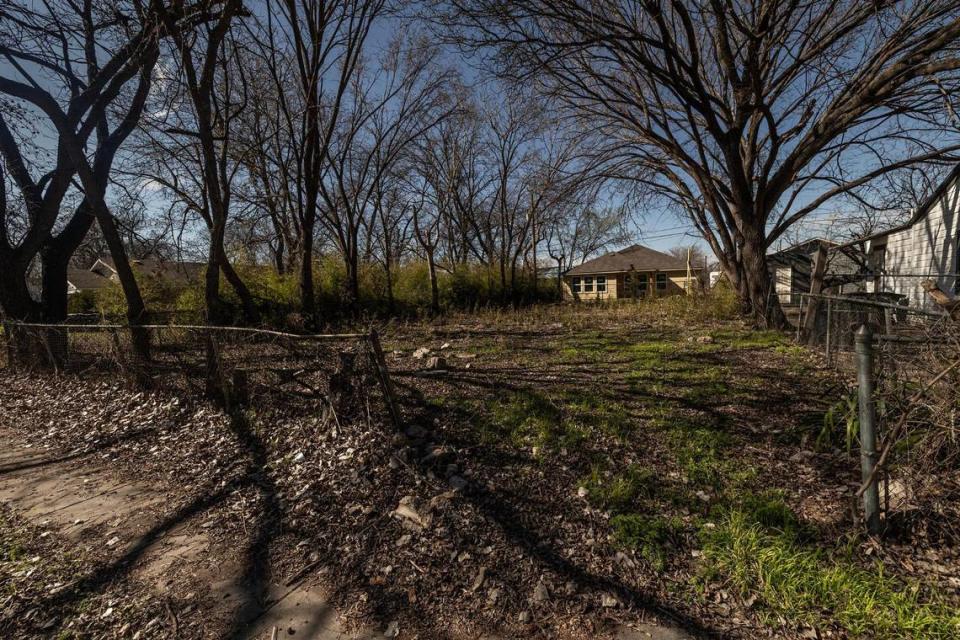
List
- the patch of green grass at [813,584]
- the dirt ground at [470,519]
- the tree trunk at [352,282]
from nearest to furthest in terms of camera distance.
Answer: the patch of green grass at [813,584] < the dirt ground at [470,519] < the tree trunk at [352,282]

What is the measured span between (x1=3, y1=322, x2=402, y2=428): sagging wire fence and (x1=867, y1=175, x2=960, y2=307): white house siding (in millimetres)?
10132

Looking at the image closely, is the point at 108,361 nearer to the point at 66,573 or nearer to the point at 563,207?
the point at 66,573

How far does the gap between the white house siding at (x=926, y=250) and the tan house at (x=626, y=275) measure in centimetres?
1795

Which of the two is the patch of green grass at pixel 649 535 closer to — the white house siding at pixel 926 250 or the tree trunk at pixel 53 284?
the white house siding at pixel 926 250

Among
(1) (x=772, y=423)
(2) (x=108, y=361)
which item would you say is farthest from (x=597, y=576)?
(2) (x=108, y=361)

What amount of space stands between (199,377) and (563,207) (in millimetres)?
11139

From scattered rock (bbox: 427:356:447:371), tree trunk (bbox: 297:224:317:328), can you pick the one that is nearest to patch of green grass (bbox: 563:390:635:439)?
scattered rock (bbox: 427:356:447:371)

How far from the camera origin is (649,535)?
2373 millimetres

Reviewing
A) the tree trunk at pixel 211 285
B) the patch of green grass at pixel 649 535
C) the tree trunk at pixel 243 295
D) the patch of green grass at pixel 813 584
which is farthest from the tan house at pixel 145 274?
the patch of green grass at pixel 813 584

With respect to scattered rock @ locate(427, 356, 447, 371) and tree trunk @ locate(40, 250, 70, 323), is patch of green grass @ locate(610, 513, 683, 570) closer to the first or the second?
scattered rock @ locate(427, 356, 447, 371)

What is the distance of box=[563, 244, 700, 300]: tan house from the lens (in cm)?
3031

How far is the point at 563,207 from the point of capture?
43.3 feet

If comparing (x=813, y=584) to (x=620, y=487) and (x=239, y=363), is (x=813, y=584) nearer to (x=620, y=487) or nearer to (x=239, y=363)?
(x=620, y=487)

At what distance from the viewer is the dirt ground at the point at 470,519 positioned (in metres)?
1.98
